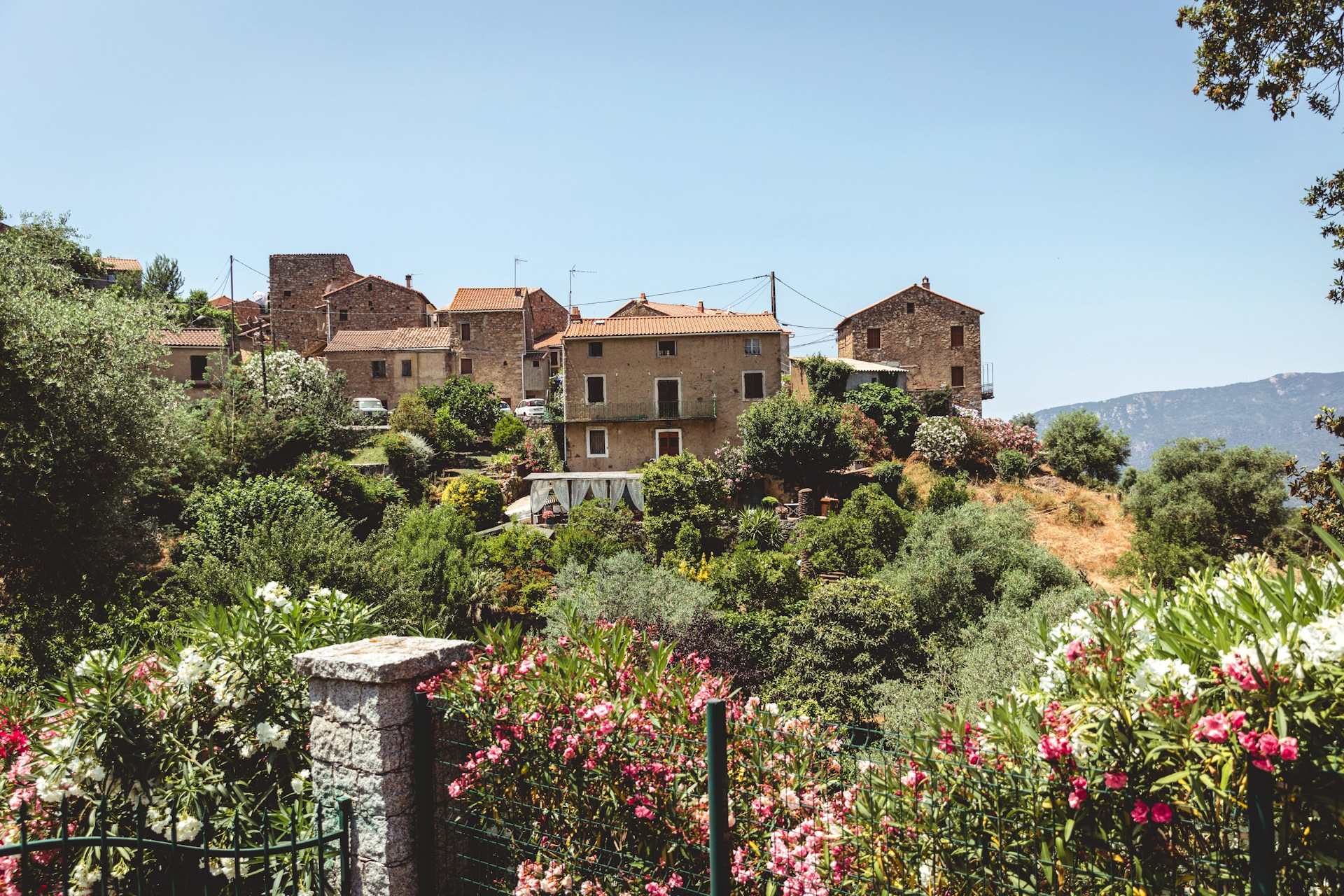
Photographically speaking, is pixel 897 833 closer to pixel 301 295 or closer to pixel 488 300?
pixel 488 300

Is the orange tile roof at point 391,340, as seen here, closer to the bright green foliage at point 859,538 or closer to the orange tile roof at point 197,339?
the orange tile roof at point 197,339

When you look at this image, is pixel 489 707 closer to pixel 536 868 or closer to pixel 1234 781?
pixel 536 868

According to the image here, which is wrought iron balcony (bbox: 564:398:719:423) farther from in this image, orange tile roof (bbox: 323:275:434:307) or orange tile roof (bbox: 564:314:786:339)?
orange tile roof (bbox: 323:275:434:307)

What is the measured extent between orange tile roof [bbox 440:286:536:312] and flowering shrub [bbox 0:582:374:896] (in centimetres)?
4427

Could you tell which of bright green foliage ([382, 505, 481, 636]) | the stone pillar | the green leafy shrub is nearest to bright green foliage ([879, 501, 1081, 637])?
the green leafy shrub

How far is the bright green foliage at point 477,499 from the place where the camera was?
91.7 ft

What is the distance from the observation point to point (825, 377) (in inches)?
1378

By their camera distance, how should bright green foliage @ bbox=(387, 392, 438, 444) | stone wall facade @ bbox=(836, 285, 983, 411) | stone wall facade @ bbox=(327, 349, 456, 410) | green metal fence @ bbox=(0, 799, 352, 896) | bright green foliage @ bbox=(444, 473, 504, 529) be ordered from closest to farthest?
green metal fence @ bbox=(0, 799, 352, 896), bright green foliage @ bbox=(444, 473, 504, 529), bright green foliage @ bbox=(387, 392, 438, 444), stone wall facade @ bbox=(836, 285, 983, 411), stone wall facade @ bbox=(327, 349, 456, 410)

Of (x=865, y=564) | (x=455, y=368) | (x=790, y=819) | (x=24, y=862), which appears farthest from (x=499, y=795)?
(x=455, y=368)

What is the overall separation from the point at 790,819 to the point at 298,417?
98.9 ft

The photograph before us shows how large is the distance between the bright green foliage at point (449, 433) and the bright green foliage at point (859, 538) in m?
18.1

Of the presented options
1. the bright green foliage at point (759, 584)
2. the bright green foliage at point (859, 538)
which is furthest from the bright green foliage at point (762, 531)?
the bright green foliage at point (759, 584)

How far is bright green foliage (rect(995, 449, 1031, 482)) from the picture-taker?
1256 inches

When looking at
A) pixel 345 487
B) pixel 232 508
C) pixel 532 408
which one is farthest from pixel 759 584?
pixel 532 408
